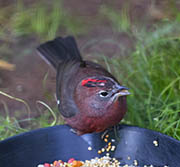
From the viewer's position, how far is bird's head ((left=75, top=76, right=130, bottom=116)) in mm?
3123

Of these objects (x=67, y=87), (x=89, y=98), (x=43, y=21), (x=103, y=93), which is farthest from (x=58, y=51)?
(x=43, y=21)

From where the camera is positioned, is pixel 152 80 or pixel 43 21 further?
pixel 43 21

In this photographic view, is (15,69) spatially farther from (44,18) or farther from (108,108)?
(108,108)

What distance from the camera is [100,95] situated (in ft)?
10.5

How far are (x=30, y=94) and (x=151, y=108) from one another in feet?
7.00

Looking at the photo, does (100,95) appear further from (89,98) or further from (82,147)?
(82,147)

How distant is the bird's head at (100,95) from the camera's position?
312 cm

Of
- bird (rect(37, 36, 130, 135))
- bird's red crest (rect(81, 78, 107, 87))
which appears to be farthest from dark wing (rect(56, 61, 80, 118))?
bird's red crest (rect(81, 78, 107, 87))

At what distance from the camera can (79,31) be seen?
22.5ft

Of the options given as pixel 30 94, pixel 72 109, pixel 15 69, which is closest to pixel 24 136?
pixel 72 109

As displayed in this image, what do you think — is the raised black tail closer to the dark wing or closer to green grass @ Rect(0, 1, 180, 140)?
the dark wing

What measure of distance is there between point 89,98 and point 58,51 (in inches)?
51.4

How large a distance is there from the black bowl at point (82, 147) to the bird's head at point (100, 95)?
9.8 inches

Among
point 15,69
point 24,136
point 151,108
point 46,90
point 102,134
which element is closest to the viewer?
point 24,136
